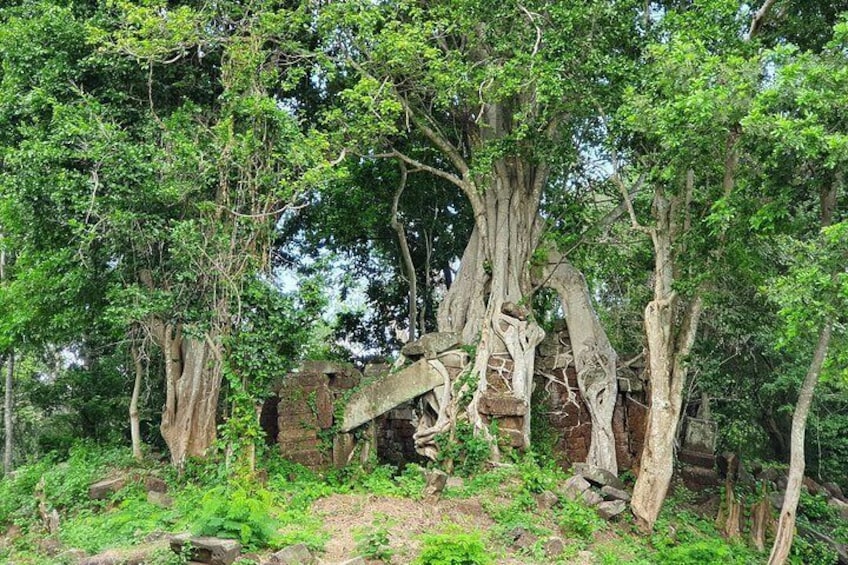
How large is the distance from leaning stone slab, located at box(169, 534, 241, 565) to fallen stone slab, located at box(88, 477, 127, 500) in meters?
3.60

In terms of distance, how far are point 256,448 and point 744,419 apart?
9.54 metres

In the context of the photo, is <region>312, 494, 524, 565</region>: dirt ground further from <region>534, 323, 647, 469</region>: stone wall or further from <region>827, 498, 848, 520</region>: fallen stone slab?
<region>827, 498, 848, 520</region>: fallen stone slab

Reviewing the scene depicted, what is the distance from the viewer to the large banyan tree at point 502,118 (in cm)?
945

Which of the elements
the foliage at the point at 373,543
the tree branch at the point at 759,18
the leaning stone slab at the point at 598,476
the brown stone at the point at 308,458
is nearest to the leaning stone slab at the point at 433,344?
the brown stone at the point at 308,458

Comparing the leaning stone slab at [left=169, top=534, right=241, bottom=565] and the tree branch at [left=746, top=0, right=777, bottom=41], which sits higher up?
the tree branch at [left=746, top=0, right=777, bottom=41]

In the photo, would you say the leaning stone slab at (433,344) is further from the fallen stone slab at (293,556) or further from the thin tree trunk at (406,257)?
the fallen stone slab at (293,556)

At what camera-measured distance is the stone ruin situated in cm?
1029

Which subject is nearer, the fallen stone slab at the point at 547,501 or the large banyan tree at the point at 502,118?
the fallen stone slab at the point at 547,501

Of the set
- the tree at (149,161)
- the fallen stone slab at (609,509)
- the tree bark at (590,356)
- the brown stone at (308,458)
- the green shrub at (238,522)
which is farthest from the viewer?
the tree bark at (590,356)

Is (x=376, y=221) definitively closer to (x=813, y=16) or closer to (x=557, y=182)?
(x=557, y=182)

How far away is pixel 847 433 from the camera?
14289 millimetres

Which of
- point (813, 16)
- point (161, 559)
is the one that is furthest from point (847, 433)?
point (161, 559)

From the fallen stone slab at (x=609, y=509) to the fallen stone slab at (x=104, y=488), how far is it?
20.4ft

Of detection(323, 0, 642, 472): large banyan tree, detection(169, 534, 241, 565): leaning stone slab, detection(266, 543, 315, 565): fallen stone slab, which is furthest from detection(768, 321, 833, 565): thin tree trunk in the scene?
detection(169, 534, 241, 565): leaning stone slab
